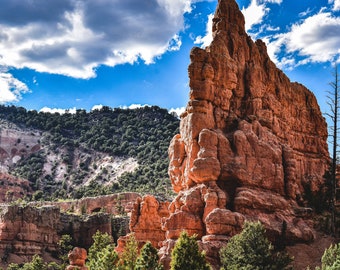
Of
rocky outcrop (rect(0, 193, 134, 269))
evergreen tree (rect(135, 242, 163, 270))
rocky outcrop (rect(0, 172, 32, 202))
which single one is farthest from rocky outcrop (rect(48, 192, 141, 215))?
evergreen tree (rect(135, 242, 163, 270))

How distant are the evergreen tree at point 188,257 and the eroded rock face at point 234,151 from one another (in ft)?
15.1

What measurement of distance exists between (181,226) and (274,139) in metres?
17.2

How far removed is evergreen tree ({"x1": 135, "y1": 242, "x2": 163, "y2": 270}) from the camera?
150ft

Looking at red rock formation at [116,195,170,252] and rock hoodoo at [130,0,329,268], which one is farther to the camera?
red rock formation at [116,195,170,252]

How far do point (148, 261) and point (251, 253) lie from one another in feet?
29.2

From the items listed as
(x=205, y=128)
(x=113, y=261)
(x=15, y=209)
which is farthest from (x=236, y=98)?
(x=15, y=209)

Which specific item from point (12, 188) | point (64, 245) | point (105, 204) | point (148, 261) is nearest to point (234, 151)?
point (148, 261)

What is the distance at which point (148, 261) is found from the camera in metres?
46.1

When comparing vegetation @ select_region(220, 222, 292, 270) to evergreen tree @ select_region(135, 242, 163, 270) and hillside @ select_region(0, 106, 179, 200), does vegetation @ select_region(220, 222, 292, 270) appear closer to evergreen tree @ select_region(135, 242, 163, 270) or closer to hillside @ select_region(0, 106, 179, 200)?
evergreen tree @ select_region(135, 242, 163, 270)

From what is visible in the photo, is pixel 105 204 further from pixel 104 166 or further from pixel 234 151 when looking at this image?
pixel 234 151

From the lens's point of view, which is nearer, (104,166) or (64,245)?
(64,245)

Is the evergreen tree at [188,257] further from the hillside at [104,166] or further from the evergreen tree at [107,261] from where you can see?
the hillside at [104,166]

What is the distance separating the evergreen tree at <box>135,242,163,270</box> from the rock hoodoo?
2918 millimetres

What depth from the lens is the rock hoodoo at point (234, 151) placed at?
171ft
